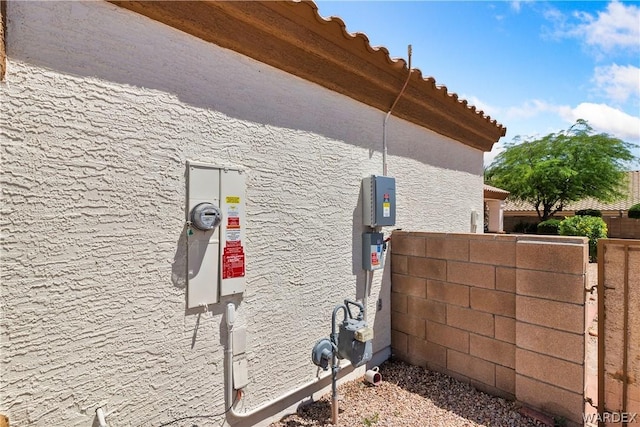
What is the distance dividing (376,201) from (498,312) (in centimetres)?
181

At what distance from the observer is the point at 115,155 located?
2.31 metres

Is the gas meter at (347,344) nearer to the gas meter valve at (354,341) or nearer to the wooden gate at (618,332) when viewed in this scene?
the gas meter valve at (354,341)

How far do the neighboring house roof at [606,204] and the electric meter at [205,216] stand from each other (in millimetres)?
25606

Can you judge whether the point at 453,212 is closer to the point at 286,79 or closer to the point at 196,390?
the point at 286,79

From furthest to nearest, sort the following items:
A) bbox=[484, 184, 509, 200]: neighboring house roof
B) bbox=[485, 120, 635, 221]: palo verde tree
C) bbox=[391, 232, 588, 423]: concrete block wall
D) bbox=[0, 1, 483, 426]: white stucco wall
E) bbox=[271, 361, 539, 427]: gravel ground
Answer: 1. bbox=[485, 120, 635, 221]: palo verde tree
2. bbox=[484, 184, 509, 200]: neighboring house roof
3. bbox=[271, 361, 539, 427]: gravel ground
4. bbox=[391, 232, 588, 423]: concrete block wall
5. bbox=[0, 1, 483, 426]: white stucco wall

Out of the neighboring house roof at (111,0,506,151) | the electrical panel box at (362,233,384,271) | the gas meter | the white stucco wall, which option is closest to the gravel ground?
the white stucco wall

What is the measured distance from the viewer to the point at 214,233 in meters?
2.79

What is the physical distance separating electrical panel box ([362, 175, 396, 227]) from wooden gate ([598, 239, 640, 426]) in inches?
82.0

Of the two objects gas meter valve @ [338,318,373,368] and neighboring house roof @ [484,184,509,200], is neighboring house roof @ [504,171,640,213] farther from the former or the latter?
gas meter valve @ [338,318,373,368]

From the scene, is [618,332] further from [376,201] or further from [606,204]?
[606,204]

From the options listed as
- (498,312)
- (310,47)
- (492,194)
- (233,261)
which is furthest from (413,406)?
(492,194)

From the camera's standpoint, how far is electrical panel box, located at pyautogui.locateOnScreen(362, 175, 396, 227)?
409cm

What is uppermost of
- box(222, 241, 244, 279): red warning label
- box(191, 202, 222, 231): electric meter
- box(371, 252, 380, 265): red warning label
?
box(191, 202, 222, 231): electric meter

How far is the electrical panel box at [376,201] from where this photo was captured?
4.09m
